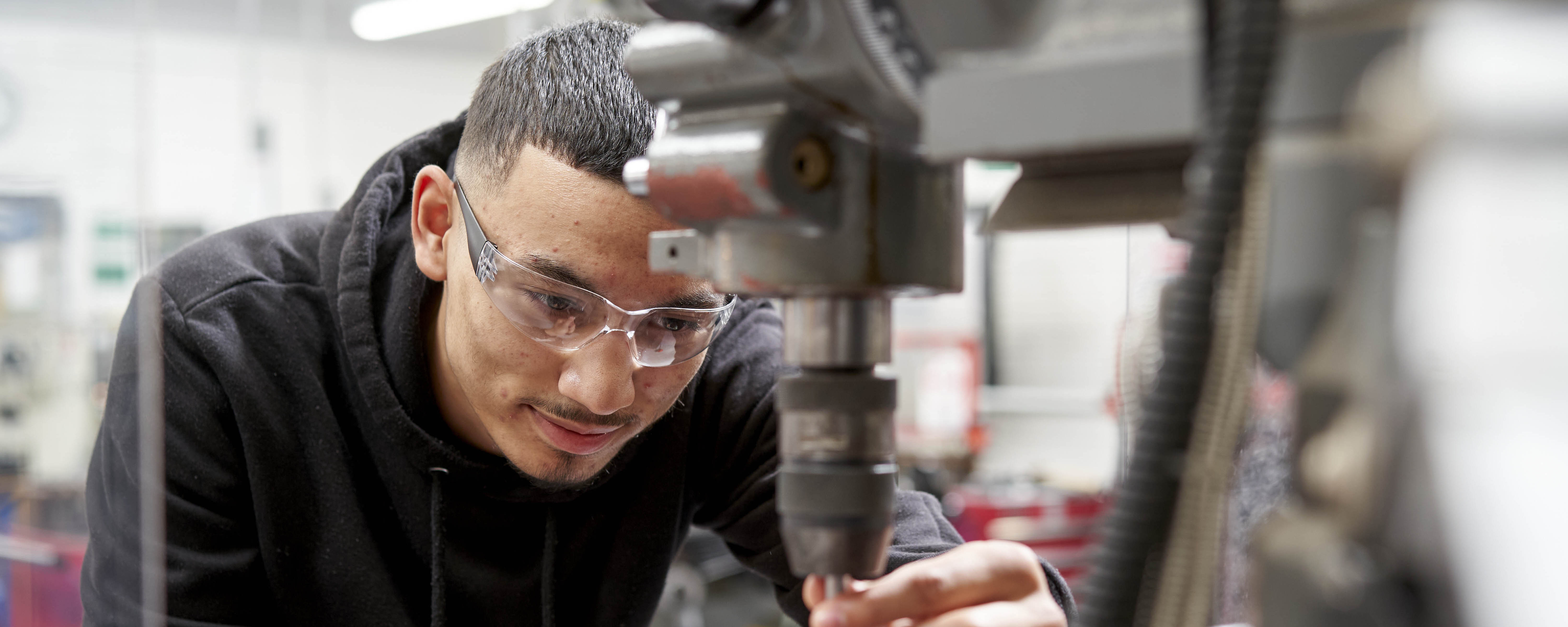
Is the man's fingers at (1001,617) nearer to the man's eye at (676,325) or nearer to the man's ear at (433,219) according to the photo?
the man's eye at (676,325)

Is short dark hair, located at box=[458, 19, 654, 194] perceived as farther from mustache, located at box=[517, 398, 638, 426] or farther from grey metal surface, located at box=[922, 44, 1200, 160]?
grey metal surface, located at box=[922, 44, 1200, 160]

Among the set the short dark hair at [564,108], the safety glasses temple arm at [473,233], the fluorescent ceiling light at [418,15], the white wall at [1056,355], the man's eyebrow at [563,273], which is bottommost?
the white wall at [1056,355]

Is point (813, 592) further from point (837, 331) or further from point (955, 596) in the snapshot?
point (837, 331)

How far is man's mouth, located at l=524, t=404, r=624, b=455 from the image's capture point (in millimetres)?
1190

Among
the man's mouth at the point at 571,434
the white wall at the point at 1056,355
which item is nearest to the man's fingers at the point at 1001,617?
the man's mouth at the point at 571,434

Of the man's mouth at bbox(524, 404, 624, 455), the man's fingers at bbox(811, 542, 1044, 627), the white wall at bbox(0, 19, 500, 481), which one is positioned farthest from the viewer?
the man's mouth at bbox(524, 404, 624, 455)

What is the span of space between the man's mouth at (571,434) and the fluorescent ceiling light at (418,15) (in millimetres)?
3158

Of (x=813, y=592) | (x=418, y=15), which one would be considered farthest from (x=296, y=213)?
(x=418, y=15)

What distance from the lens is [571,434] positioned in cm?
120

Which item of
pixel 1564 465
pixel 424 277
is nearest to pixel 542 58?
pixel 424 277

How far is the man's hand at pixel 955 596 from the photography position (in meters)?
0.70

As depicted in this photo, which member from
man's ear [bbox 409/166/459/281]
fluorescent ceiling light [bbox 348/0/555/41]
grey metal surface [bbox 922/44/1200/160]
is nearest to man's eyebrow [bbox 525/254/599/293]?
man's ear [bbox 409/166/459/281]

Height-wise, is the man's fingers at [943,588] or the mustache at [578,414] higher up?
the mustache at [578,414]

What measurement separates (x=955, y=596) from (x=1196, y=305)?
1.41ft
